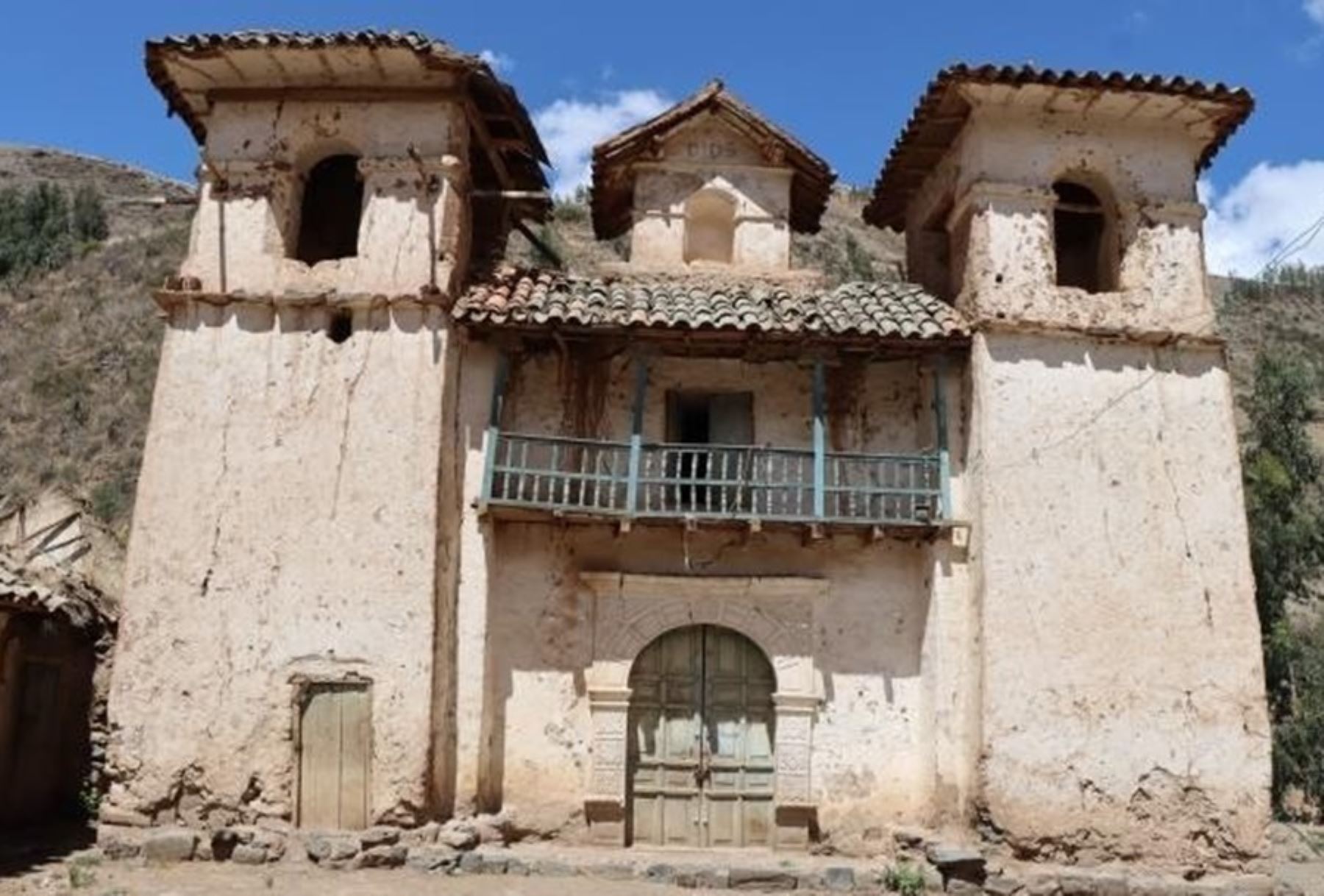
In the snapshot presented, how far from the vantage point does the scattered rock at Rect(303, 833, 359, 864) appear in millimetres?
11875

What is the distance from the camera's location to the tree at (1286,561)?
888 inches

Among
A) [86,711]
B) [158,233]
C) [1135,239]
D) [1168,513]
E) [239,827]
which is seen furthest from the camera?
[158,233]

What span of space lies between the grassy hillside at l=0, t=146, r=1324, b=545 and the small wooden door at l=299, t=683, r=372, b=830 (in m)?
19.2

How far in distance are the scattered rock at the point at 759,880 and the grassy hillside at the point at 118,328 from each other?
21.3 meters

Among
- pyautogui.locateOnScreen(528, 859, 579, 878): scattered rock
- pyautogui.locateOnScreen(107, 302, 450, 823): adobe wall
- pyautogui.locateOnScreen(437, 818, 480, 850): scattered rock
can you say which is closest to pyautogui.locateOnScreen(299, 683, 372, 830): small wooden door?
pyautogui.locateOnScreen(107, 302, 450, 823): adobe wall

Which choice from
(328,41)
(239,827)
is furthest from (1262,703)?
(328,41)

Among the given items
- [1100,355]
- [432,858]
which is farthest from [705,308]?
[432,858]

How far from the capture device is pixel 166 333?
1355cm

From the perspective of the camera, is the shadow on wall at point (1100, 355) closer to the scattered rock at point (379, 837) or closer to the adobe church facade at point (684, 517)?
the adobe church facade at point (684, 517)

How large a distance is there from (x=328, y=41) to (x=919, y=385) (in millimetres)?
7701

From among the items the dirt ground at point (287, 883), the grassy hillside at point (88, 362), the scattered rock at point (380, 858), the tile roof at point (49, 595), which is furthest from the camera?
the grassy hillside at point (88, 362)

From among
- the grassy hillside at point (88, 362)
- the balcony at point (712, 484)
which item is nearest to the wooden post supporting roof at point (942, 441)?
the balcony at point (712, 484)

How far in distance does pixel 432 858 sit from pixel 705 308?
646 cm

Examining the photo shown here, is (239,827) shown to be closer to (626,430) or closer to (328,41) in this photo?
(626,430)
